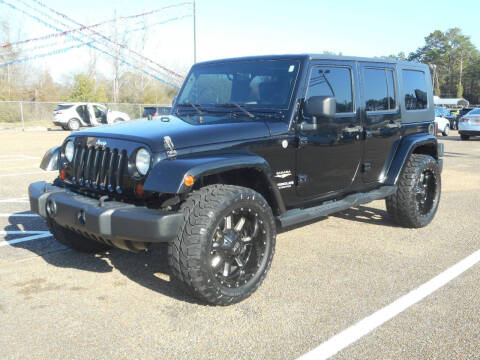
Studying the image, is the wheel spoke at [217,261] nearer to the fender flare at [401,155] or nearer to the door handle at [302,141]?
the door handle at [302,141]

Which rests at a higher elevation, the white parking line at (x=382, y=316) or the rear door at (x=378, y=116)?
the rear door at (x=378, y=116)

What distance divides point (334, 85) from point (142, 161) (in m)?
2.14

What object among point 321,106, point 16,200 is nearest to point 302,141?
point 321,106

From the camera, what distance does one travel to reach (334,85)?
462 centimetres

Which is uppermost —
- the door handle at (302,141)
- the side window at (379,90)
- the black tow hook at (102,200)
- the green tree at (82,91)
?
the green tree at (82,91)

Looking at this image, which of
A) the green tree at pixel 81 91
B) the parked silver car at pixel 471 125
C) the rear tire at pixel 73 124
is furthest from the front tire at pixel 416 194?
the green tree at pixel 81 91

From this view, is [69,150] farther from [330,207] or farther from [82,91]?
[82,91]

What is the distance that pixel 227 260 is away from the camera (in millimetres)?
3619

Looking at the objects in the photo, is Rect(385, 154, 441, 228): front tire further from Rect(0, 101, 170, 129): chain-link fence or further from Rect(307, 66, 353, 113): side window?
Rect(0, 101, 170, 129): chain-link fence

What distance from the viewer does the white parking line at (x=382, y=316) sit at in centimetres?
291

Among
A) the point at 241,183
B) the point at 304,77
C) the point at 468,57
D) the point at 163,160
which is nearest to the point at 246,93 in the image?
the point at 304,77

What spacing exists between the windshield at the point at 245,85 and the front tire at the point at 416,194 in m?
2.06

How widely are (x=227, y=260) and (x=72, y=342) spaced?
120 cm

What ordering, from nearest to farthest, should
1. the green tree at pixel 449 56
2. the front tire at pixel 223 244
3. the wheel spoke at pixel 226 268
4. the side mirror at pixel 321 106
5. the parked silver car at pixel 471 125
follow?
the front tire at pixel 223 244 → the wheel spoke at pixel 226 268 → the side mirror at pixel 321 106 → the parked silver car at pixel 471 125 → the green tree at pixel 449 56
